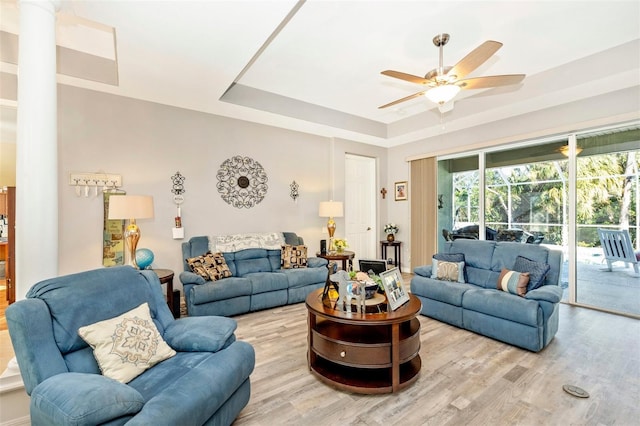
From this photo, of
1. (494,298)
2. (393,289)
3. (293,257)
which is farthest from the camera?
(293,257)

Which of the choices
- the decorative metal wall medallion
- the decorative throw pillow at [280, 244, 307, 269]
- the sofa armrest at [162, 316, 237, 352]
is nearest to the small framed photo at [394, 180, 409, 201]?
the decorative throw pillow at [280, 244, 307, 269]

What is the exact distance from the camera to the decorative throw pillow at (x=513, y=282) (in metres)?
3.04

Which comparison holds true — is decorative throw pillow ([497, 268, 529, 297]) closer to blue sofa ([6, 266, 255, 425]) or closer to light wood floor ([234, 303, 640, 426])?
light wood floor ([234, 303, 640, 426])

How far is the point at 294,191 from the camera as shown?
5301 millimetres

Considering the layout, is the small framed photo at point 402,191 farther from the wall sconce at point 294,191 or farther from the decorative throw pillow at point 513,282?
the decorative throw pillow at point 513,282

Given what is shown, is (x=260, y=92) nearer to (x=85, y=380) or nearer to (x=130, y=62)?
(x=130, y=62)

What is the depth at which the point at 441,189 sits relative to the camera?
5734 mm

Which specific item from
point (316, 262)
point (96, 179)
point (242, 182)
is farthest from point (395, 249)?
point (96, 179)

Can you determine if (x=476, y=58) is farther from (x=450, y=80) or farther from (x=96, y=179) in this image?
(x=96, y=179)

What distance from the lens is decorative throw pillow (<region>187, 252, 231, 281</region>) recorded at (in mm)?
3781

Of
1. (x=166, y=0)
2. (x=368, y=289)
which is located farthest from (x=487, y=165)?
(x=166, y=0)

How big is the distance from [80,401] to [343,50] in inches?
144

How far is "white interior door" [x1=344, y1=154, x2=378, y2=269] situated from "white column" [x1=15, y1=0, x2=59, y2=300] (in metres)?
4.64

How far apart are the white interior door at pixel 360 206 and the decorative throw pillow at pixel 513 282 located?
3.12 m
